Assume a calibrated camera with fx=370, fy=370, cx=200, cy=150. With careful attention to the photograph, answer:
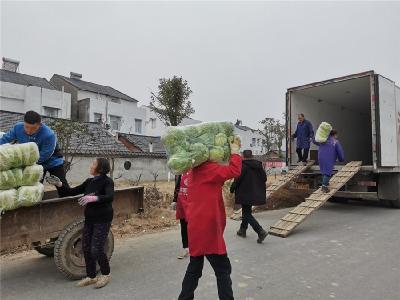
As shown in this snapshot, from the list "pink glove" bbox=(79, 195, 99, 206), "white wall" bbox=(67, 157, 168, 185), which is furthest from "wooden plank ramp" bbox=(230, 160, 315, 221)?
"white wall" bbox=(67, 157, 168, 185)

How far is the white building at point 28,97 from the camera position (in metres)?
30.9

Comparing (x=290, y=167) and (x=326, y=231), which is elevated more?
(x=290, y=167)

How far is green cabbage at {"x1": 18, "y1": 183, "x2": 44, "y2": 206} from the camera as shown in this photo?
4041mm

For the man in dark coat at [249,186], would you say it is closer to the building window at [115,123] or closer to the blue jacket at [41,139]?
the blue jacket at [41,139]

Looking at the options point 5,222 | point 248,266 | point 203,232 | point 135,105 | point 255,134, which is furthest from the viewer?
point 255,134

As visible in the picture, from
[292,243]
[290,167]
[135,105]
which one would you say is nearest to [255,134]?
[135,105]

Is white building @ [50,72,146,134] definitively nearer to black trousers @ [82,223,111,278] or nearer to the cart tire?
the cart tire

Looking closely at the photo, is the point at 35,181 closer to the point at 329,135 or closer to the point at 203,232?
the point at 203,232

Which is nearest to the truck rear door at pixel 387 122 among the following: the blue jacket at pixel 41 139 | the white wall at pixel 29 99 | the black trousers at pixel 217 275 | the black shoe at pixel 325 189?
the black shoe at pixel 325 189

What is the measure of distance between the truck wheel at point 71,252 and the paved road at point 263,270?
0.56 feet

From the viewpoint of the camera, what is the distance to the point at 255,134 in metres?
64.5

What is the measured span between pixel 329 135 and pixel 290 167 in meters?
2.15

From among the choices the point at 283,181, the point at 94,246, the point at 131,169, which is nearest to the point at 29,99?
the point at 131,169

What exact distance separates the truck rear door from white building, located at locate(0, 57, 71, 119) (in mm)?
29066
